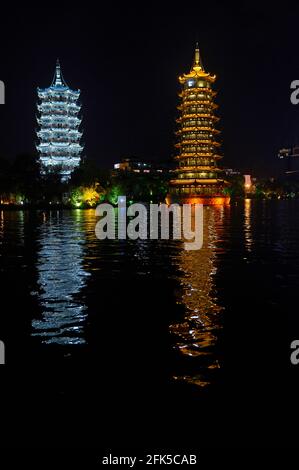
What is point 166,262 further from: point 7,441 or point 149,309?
point 7,441

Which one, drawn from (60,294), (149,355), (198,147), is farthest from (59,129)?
(149,355)

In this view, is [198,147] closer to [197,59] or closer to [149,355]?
[197,59]

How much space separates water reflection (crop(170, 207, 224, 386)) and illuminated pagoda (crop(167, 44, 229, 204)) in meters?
98.8

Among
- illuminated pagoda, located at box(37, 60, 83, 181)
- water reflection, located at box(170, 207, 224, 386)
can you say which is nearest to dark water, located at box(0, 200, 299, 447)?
water reflection, located at box(170, 207, 224, 386)

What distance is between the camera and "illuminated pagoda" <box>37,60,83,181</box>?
376 ft

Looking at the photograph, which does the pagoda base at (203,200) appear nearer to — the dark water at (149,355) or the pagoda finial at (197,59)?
the pagoda finial at (197,59)

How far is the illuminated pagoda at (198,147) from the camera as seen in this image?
11812 centimetres

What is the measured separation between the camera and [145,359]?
934 cm

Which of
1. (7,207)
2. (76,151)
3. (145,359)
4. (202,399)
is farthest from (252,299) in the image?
(76,151)

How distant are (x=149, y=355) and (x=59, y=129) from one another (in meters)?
111

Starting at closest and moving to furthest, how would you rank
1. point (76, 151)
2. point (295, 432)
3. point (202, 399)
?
point (295, 432)
point (202, 399)
point (76, 151)

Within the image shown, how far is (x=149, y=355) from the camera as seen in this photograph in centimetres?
954

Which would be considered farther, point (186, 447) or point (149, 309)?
point (149, 309)

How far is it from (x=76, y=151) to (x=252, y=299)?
10656cm
